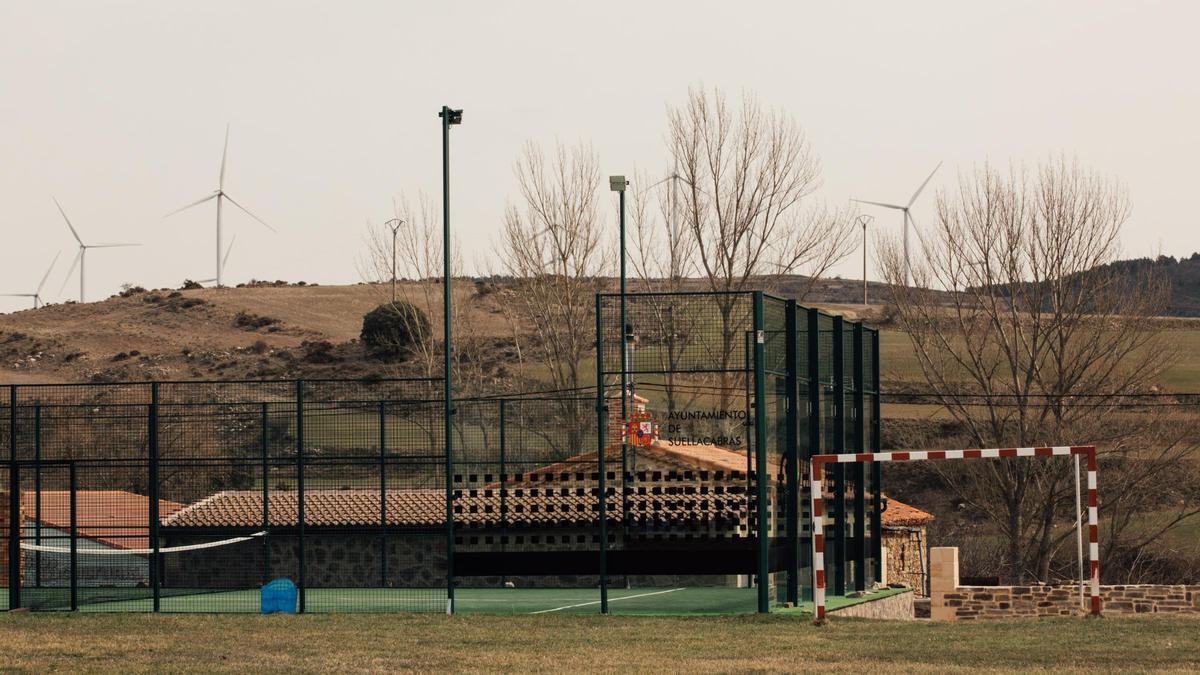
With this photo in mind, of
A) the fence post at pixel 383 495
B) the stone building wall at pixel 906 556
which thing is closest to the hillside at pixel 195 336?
the stone building wall at pixel 906 556

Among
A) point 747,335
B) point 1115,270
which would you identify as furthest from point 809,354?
point 1115,270

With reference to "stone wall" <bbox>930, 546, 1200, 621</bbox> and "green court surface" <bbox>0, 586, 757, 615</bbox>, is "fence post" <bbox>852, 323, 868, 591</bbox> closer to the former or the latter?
"green court surface" <bbox>0, 586, 757, 615</bbox>

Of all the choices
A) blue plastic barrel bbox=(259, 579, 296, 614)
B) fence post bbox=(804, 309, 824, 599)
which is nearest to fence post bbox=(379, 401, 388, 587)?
blue plastic barrel bbox=(259, 579, 296, 614)

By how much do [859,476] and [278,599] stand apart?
8.81m

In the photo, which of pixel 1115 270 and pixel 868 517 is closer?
pixel 868 517

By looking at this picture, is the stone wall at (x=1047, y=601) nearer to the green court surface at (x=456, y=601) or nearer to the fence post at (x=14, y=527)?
the green court surface at (x=456, y=601)

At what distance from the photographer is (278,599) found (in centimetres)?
2262

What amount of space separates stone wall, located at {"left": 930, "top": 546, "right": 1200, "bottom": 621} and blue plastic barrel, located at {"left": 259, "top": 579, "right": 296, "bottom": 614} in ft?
28.0

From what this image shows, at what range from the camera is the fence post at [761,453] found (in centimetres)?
2075

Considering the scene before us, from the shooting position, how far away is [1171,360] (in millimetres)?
50750

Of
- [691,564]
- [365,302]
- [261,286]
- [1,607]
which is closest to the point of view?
[691,564]

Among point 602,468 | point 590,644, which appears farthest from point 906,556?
point 590,644

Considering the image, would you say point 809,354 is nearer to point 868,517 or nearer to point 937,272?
point 868,517

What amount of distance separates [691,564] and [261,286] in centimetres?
10899
